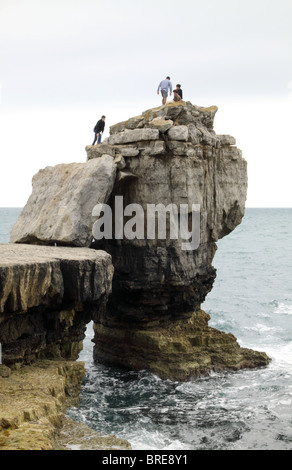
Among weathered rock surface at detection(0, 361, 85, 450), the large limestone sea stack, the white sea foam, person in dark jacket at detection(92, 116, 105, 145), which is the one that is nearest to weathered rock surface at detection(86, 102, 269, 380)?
the large limestone sea stack

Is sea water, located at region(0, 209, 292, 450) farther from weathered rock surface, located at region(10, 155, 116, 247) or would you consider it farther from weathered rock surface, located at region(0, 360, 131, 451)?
weathered rock surface, located at region(10, 155, 116, 247)

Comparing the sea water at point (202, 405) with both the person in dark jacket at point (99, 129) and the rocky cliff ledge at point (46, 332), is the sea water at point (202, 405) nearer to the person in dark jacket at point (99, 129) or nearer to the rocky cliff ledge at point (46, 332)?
the rocky cliff ledge at point (46, 332)

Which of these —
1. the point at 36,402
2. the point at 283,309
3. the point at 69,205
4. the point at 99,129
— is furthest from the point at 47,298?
the point at 283,309

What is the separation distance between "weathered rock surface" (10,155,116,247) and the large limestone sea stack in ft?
0.15

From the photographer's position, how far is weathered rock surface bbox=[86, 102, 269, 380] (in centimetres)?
2353

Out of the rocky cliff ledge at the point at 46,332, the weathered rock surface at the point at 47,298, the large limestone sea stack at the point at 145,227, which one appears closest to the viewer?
the rocky cliff ledge at the point at 46,332

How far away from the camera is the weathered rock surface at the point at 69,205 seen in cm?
2150

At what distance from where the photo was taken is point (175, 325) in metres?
25.4

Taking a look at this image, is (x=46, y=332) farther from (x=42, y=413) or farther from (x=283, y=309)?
(x=283, y=309)

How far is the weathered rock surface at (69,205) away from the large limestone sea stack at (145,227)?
5 centimetres

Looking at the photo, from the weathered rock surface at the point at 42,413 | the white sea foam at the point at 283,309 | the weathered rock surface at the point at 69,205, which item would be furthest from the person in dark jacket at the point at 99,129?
the white sea foam at the point at 283,309

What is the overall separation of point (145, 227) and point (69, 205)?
316 cm

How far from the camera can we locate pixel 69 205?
22.0 metres
